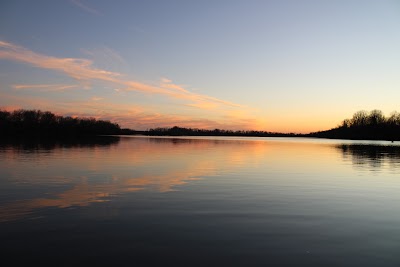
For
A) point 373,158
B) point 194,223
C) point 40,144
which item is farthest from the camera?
point 40,144

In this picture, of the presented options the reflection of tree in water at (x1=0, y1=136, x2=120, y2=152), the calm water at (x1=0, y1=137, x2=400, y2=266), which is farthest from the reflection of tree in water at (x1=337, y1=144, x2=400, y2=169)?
the reflection of tree in water at (x1=0, y1=136, x2=120, y2=152)

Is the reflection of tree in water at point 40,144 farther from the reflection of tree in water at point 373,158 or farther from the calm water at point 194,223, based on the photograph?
the reflection of tree in water at point 373,158

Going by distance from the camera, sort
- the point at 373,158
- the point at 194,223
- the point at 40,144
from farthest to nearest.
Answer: the point at 40,144
the point at 373,158
the point at 194,223

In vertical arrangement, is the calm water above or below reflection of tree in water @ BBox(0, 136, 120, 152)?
below

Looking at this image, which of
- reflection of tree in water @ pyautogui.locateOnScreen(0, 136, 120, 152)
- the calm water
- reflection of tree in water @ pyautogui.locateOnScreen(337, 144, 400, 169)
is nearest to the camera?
the calm water

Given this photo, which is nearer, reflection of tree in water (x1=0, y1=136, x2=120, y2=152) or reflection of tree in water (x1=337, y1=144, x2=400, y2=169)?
reflection of tree in water (x1=337, y1=144, x2=400, y2=169)

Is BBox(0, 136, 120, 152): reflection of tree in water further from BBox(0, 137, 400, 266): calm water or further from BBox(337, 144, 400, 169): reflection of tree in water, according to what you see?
BBox(337, 144, 400, 169): reflection of tree in water

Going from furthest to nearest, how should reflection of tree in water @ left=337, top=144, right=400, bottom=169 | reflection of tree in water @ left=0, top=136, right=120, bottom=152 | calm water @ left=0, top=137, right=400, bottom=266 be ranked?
reflection of tree in water @ left=0, top=136, right=120, bottom=152 → reflection of tree in water @ left=337, top=144, right=400, bottom=169 → calm water @ left=0, top=137, right=400, bottom=266

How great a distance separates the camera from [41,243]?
1115 cm

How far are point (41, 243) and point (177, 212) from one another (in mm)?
6840

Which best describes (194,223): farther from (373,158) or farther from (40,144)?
(40,144)

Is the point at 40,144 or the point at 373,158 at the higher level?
the point at 40,144

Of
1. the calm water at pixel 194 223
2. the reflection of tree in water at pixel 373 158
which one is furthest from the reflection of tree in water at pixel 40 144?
the reflection of tree in water at pixel 373 158

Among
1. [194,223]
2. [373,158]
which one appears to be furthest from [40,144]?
[194,223]
